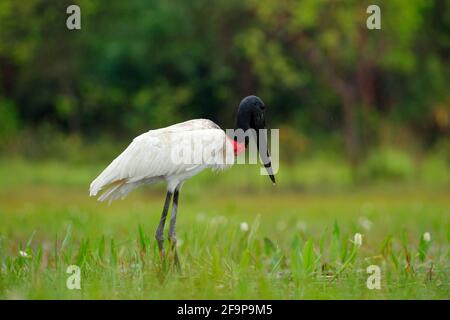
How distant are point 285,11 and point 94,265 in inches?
529

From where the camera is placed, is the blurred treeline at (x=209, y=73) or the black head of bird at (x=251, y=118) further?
the blurred treeline at (x=209, y=73)

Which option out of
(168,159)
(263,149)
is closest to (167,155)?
(168,159)

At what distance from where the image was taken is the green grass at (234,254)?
236 inches

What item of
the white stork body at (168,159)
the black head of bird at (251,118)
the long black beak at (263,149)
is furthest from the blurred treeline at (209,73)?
the white stork body at (168,159)

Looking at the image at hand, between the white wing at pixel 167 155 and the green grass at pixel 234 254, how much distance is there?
50cm

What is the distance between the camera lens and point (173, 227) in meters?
7.47

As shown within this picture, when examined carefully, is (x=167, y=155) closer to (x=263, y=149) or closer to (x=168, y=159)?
(x=168, y=159)

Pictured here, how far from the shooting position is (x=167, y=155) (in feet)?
23.9

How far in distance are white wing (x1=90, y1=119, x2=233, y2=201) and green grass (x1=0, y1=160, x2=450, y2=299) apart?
50 centimetres

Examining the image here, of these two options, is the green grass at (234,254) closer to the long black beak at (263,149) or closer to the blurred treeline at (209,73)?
the long black beak at (263,149)

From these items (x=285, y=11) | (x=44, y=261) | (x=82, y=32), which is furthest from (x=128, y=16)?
(x=44, y=261)

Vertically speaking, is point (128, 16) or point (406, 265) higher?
point (128, 16)

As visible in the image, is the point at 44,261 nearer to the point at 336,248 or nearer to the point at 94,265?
the point at 94,265

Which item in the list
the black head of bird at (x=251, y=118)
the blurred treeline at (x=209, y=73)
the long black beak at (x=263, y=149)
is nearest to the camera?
the black head of bird at (x=251, y=118)
